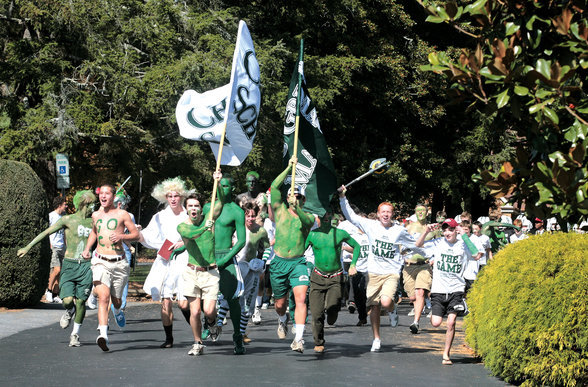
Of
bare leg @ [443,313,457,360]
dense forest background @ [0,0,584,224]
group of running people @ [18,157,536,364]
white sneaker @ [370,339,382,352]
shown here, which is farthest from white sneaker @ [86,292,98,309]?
bare leg @ [443,313,457,360]

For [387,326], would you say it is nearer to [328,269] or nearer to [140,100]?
[328,269]

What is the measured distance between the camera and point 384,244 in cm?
1299

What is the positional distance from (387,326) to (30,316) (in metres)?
5.50

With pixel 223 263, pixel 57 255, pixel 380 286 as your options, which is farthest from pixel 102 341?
pixel 57 255

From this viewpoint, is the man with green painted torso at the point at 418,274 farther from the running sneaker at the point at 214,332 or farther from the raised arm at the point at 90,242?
the raised arm at the point at 90,242

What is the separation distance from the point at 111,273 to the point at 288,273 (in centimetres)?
201

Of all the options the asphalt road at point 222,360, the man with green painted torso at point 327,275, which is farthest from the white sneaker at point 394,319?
the man with green painted torso at point 327,275

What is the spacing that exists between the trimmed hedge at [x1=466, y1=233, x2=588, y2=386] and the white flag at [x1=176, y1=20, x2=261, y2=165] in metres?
3.97

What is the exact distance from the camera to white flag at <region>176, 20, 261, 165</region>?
40.3 feet

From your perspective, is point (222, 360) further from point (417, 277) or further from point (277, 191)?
point (417, 277)

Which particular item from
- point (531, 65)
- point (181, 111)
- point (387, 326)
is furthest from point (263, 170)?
point (531, 65)

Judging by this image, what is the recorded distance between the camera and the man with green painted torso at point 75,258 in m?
12.5

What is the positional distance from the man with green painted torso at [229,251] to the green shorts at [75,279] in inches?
74.1

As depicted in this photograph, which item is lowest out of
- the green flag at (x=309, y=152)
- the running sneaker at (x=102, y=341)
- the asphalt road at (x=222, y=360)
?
the asphalt road at (x=222, y=360)
